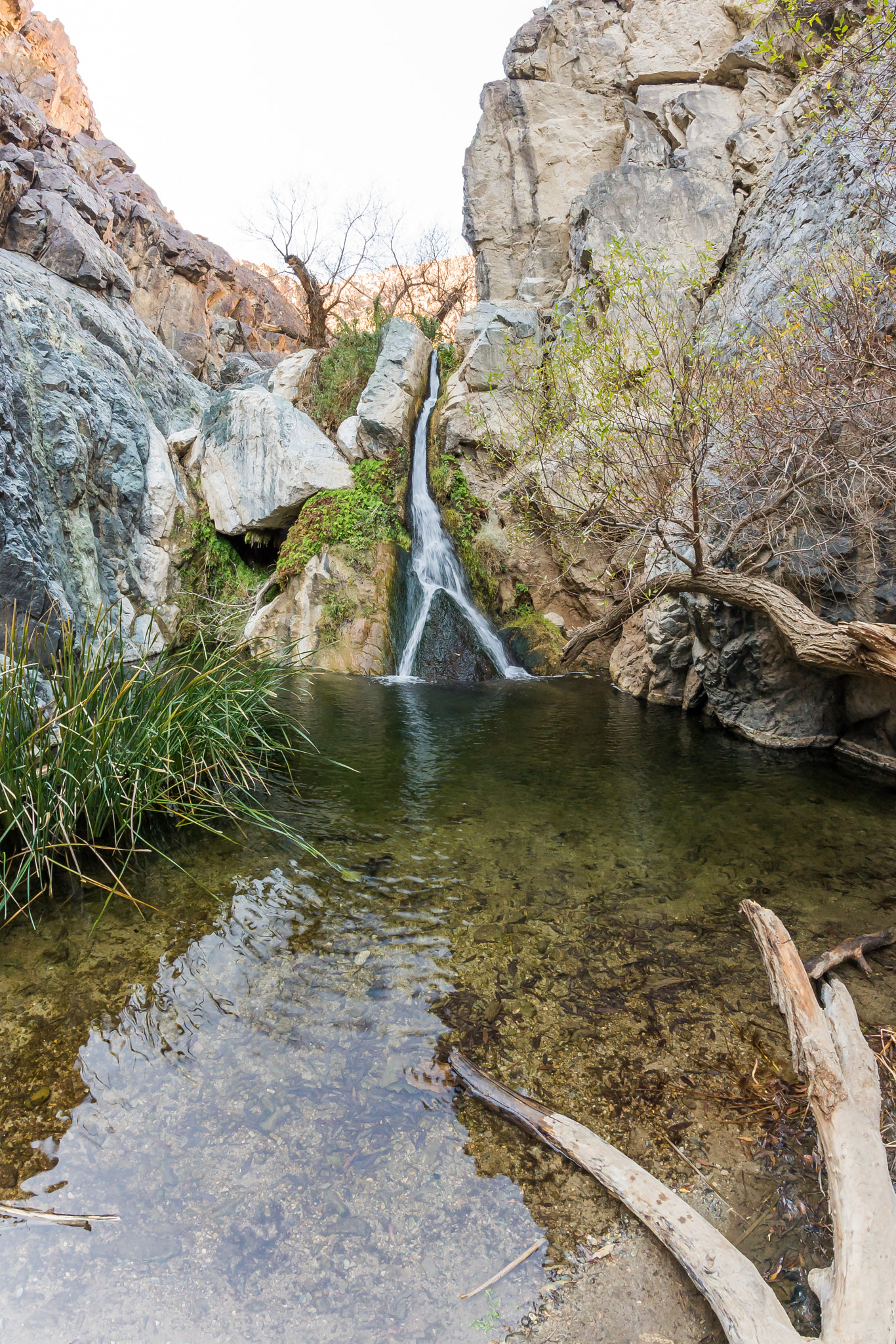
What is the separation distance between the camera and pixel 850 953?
9.94ft

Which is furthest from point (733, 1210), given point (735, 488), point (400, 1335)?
point (735, 488)

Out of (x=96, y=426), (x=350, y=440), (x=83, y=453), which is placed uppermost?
(x=350, y=440)

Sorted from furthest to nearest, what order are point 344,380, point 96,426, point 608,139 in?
A: point 608,139
point 344,380
point 96,426

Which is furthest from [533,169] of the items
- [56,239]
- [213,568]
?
[213,568]

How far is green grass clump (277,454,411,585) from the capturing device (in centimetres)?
1338

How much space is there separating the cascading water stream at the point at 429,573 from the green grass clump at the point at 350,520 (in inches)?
18.5

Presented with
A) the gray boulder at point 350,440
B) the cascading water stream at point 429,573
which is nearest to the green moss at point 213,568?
the gray boulder at point 350,440

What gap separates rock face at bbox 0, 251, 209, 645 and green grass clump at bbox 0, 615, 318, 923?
12.5ft

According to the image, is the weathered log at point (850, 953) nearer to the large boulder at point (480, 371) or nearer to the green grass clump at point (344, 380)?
the large boulder at point (480, 371)

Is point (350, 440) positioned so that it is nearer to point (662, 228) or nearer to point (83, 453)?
point (83, 453)

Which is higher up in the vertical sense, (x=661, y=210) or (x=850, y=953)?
(x=661, y=210)

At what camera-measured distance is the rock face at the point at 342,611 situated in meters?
12.3

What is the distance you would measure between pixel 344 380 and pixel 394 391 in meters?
1.99

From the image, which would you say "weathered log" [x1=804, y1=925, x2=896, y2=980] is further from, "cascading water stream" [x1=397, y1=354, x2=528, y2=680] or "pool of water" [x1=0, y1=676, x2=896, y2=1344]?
"cascading water stream" [x1=397, y1=354, x2=528, y2=680]
